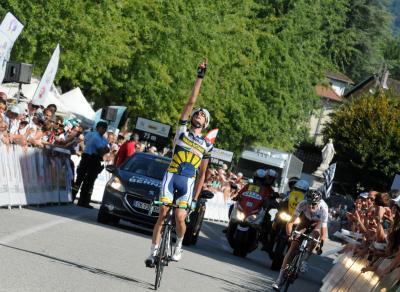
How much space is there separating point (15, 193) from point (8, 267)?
29.3ft

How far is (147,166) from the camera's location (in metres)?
22.1

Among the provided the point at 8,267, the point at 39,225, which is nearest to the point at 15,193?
the point at 39,225

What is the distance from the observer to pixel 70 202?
84.3ft

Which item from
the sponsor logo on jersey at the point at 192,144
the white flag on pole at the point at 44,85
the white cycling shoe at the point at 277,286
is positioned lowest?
the white cycling shoe at the point at 277,286

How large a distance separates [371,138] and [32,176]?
6003 centimetres

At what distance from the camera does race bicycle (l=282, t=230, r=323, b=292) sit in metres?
16.3

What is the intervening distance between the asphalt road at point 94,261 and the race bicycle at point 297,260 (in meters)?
0.37

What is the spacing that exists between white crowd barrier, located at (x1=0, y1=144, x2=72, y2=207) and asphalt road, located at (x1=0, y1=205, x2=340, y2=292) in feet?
1.10

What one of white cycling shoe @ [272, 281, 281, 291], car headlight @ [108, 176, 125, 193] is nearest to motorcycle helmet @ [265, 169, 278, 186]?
car headlight @ [108, 176, 125, 193]

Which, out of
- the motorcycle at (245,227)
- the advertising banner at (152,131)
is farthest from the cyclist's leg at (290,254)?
the advertising banner at (152,131)

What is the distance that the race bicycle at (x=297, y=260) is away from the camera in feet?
53.6

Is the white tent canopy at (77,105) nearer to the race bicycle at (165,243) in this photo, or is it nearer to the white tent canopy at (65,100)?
the white tent canopy at (65,100)

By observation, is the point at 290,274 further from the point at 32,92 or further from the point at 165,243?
the point at 32,92

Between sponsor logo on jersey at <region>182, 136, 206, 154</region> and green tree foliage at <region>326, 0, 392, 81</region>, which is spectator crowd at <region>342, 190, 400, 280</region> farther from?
green tree foliage at <region>326, 0, 392, 81</region>
